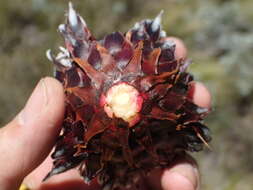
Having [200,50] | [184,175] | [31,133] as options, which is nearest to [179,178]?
[184,175]

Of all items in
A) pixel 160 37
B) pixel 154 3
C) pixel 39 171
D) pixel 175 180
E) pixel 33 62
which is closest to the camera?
pixel 160 37

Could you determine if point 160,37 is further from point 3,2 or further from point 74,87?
point 3,2

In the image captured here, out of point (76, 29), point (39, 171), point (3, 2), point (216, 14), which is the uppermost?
point (216, 14)

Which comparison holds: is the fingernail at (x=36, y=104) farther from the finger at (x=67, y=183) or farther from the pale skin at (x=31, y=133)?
the finger at (x=67, y=183)

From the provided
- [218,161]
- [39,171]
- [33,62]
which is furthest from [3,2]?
[39,171]

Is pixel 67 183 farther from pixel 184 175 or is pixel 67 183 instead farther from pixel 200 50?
pixel 200 50
